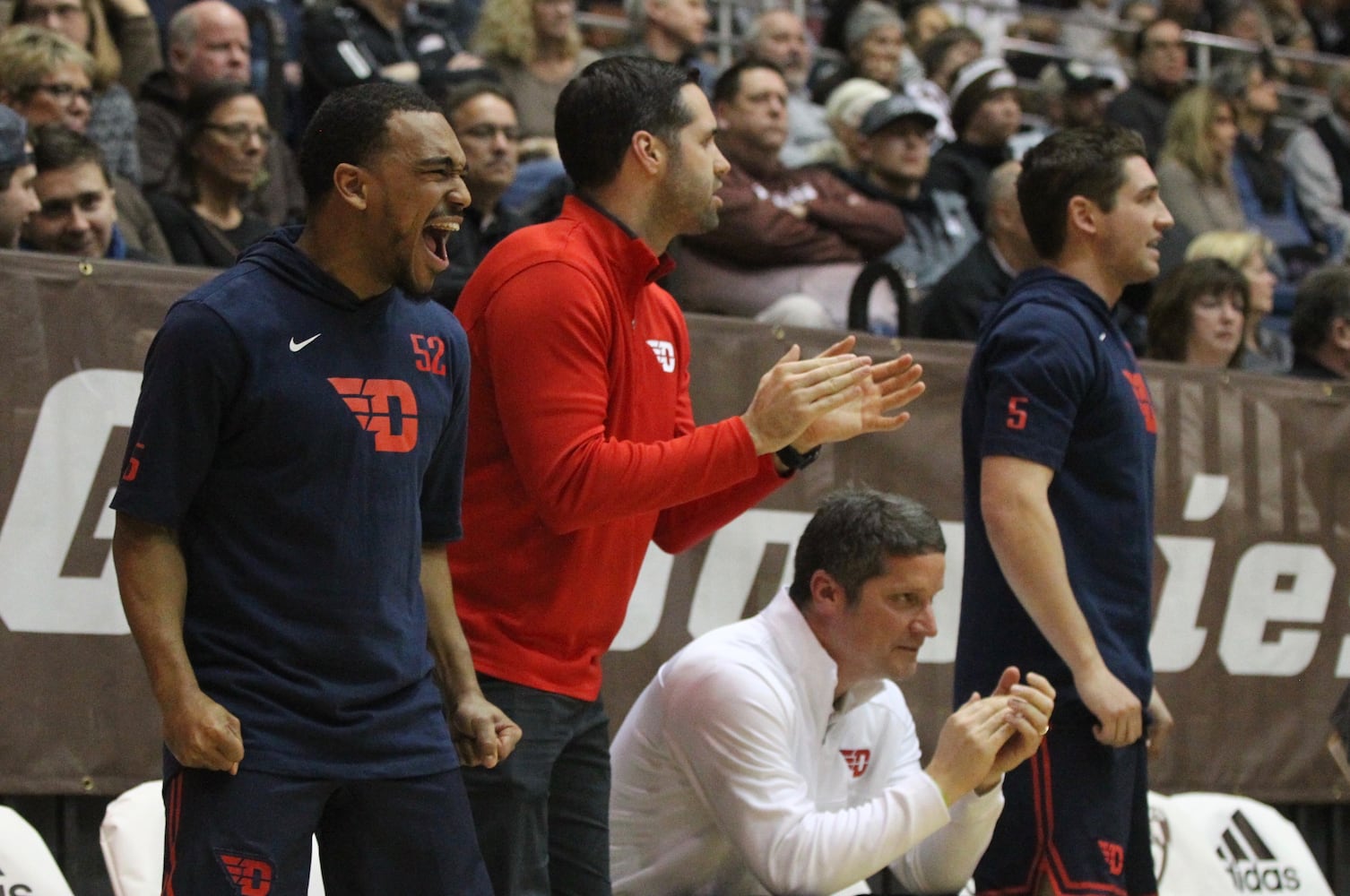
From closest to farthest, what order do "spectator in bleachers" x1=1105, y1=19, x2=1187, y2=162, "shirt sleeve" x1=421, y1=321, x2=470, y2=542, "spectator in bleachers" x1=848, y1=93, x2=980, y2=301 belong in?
"shirt sleeve" x1=421, y1=321, x2=470, y2=542 → "spectator in bleachers" x1=848, y1=93, x2=980, y2=301 → "spectator in bleachers" x1=1105, y1=19, x2=1187, y2=162

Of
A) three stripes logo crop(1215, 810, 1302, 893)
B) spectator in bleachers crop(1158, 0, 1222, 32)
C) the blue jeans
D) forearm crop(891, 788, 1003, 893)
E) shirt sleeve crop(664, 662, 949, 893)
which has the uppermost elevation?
spectator in bleachers crop(1158, 0, 1222, 32)

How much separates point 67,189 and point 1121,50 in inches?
352

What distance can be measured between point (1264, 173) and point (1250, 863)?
20.5 feet

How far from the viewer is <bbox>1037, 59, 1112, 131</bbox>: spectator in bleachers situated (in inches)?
396

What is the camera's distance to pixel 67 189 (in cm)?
526

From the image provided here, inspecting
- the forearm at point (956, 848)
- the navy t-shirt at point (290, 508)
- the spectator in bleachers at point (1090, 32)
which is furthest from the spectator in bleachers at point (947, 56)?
the navy t-shirt at point (290, 508)

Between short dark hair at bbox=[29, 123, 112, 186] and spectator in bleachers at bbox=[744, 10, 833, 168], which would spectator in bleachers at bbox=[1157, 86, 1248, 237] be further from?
short dark hair at bbox=[29, 123, 112, 186]

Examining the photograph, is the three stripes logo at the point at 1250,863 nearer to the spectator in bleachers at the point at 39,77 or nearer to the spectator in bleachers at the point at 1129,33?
the spectator in bleachers at the point at 39,77

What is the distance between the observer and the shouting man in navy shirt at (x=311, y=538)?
2.57 m

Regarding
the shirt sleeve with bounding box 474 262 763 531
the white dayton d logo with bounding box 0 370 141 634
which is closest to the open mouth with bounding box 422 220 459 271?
the shirt sleeve with bounding box 474 262 763 531

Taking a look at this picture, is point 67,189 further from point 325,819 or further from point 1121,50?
point 1121,50

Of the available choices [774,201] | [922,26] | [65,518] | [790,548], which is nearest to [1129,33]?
[922,26]

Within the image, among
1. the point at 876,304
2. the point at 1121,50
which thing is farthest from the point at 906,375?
the point at 1121,50

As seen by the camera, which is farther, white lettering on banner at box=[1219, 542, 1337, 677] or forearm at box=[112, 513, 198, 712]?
white lettering on banner at box=[1219, 542, 1337, 677]
